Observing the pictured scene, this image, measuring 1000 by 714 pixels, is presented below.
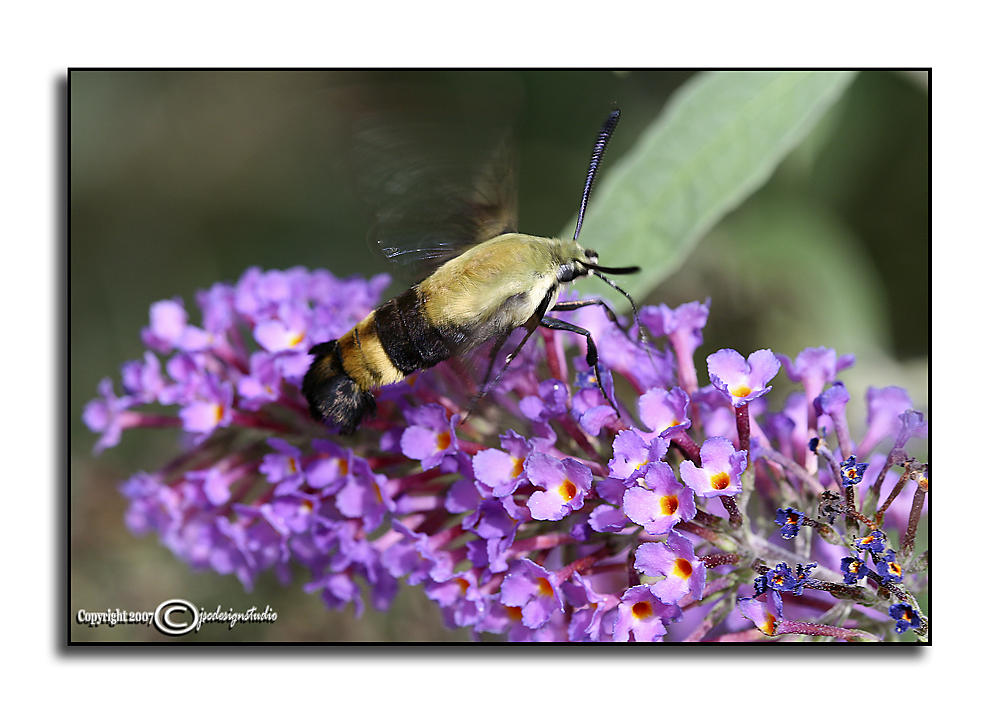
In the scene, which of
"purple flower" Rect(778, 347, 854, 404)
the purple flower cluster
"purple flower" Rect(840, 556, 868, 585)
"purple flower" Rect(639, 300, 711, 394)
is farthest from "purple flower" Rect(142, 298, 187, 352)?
"purple flower" Rect(840, 556, 868, 585)

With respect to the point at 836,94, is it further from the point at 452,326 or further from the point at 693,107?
the point at 452,326

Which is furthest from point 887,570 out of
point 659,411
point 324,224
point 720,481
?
point 324,224

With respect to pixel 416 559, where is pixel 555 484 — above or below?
above

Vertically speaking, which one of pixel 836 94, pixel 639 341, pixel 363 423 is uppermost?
pixel 836 94

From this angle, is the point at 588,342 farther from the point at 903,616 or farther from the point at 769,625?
the point at 903,616

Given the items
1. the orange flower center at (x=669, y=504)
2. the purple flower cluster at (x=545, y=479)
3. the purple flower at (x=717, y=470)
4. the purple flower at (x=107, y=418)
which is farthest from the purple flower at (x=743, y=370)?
the purple flower at (x=107, y=418)
